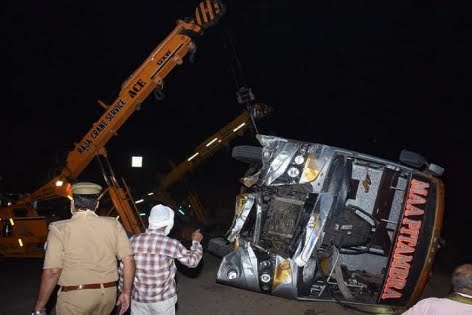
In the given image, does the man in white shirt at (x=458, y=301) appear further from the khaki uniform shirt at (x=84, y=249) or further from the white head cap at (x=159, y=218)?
the khaki uniform shirt at (x=84, y=249)

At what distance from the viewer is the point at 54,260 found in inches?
119

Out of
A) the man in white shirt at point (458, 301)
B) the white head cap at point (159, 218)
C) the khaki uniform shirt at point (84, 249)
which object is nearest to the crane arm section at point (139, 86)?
the white head cap at point (159, 218)

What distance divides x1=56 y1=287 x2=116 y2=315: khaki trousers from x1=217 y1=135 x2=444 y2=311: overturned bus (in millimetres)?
2128

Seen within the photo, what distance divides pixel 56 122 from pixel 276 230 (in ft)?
82.7

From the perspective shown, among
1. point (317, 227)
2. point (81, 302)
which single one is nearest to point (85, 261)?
point (81, 302)

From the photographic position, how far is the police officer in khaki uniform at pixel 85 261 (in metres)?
3.05

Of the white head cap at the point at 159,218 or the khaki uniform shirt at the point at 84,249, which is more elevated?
the white head cap at the point at 159,218

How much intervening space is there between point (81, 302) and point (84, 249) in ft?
1.40

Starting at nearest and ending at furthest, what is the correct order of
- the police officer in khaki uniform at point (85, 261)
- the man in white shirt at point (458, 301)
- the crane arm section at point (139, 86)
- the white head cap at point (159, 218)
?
1. the man in white shirt at point (458, 301)
2. the police officer in khaki uniform at point (85, 261)
3. the white head cap at point (159, 218)
4. the crane arm section at point (139, 86)

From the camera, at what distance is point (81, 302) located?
3.11 metres

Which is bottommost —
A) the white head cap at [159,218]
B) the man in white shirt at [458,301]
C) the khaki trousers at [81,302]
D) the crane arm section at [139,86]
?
the khaki trousers at [81,302]

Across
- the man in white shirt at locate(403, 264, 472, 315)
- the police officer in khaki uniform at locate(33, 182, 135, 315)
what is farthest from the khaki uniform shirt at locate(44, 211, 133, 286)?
the man in white shirt at locate(403, 264, 472, 315)

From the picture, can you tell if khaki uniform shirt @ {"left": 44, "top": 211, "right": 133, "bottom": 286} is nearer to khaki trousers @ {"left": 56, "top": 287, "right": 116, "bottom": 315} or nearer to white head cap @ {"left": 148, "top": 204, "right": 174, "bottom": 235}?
khaki trousers @ {"left": 56, "top": 287, "right": 116, "bottom": 315}

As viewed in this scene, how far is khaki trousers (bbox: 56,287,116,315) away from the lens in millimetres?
3096
